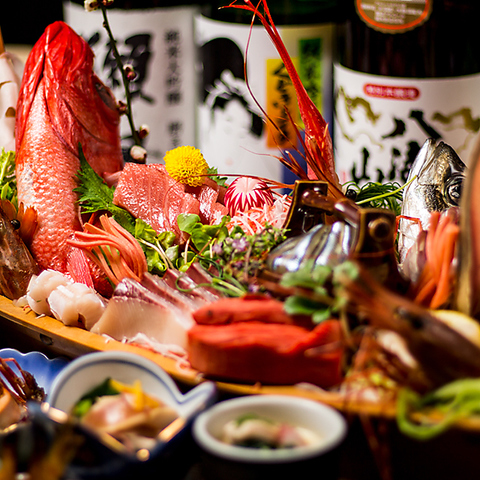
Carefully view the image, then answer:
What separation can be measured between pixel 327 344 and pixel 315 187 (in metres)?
0.37

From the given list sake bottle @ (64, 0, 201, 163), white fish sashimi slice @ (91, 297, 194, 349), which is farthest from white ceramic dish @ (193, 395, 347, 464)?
sake bottle @ (64, 0, 201, 163)

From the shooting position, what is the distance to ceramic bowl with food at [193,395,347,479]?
725mm

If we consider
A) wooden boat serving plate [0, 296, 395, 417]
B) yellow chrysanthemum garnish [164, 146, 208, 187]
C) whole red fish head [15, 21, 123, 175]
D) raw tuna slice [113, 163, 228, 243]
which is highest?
whole red fish head [15, 21, 123, 175]

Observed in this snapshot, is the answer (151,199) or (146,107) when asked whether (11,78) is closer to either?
(151,199)

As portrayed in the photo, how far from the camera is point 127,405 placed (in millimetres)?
840

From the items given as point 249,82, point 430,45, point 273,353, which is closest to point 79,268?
point 273,353

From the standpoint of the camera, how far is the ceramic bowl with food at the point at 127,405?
0.77m

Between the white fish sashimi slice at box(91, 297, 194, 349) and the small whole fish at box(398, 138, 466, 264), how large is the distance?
1.68 feet

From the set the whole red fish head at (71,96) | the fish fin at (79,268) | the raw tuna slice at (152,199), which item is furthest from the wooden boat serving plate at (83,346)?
the whole red fish head at (71,96)

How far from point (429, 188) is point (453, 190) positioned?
50mm

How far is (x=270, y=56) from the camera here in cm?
236

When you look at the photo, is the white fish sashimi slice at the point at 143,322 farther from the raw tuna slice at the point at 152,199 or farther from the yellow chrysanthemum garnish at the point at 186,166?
the yellow chrysanthemum garnish at the point at 186,166

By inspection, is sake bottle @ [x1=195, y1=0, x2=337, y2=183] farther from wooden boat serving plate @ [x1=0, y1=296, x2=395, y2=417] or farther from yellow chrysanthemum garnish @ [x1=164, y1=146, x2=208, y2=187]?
wooden boat serving plate @ [x1=0, y1=296, x2=395, y2=417]

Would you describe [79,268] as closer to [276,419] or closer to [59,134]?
[59,134]
